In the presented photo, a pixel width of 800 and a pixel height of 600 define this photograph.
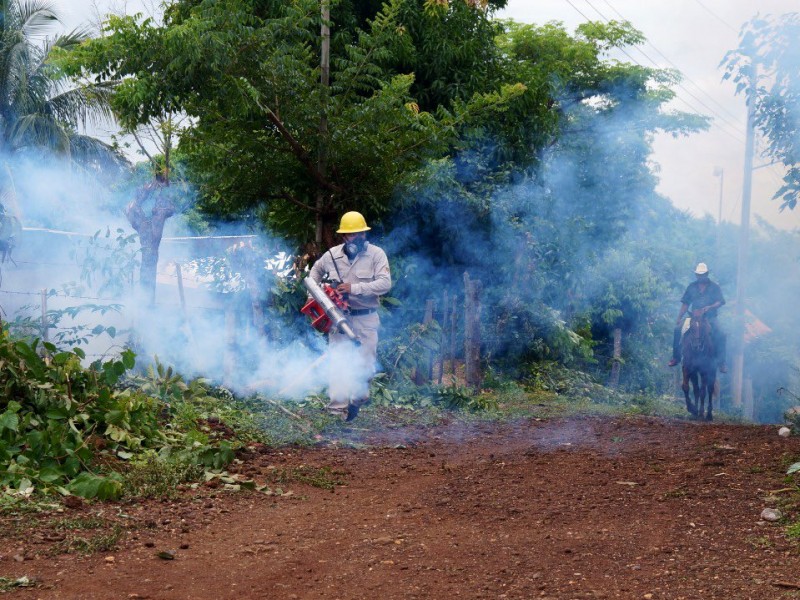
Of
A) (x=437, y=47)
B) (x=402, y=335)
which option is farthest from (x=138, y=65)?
(x=437, y=47)

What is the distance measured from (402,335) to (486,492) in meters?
6.56

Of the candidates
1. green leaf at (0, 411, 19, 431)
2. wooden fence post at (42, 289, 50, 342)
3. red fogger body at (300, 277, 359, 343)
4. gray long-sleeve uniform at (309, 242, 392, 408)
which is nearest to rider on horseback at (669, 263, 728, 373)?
Answer: gray long-sleeve uniform at (309, 242, 392, 408)

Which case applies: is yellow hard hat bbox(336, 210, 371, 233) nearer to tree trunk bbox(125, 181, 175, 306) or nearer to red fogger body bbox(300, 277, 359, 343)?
red fogger body bbox(300, 277, 359, 343)

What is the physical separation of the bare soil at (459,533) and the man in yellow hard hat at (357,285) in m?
1.63

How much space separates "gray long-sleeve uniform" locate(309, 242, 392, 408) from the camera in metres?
8.90

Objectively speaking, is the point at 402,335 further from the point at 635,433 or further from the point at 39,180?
the point at 39,180

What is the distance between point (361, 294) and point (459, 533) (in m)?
4.11

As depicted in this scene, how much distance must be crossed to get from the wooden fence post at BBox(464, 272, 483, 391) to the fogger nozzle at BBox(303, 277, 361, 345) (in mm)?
4481

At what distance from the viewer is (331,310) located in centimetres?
859

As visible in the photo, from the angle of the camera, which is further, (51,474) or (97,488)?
(51,474)

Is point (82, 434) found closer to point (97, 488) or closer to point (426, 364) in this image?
point (97, 488)

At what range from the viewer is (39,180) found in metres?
14.6

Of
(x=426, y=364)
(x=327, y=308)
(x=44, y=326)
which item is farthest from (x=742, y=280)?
(x=44, y=326)

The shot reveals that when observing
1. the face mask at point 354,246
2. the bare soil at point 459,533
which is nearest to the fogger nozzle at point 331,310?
the face mask at point 354,246
